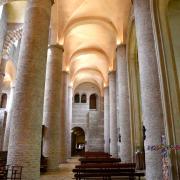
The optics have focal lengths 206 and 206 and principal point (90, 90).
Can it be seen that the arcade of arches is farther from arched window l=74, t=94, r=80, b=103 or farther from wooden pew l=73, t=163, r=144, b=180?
arched window l=74, t=94, r=80, b=103

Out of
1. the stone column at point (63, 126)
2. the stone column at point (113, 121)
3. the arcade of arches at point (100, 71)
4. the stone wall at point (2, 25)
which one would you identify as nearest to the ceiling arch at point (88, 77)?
the arcade of arches at point (100, 71)

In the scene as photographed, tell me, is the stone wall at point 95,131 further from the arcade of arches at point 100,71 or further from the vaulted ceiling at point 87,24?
the vaulted ceiling at point 87,24

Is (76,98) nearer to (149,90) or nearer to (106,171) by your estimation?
(149,90)

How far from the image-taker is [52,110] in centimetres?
1158

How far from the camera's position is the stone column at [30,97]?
6207mm

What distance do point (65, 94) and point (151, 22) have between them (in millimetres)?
10666

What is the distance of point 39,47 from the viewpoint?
24.5 feet

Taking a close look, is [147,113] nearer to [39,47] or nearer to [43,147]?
[39,47]

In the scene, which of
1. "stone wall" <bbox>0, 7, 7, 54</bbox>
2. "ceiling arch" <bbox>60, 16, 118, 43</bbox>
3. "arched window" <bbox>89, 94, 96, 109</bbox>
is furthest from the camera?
"arched window" <bbox>89, 94, 96, 109</bbox>

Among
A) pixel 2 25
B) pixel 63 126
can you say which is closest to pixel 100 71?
pixel 63 126

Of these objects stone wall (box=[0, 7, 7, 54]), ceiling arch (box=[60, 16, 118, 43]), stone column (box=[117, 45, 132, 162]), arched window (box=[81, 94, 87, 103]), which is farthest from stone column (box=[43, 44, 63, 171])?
arched window (box=[81, 94, 87, 103])

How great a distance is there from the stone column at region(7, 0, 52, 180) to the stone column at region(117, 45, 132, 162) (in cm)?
662

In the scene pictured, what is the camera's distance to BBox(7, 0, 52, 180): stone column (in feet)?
20.4

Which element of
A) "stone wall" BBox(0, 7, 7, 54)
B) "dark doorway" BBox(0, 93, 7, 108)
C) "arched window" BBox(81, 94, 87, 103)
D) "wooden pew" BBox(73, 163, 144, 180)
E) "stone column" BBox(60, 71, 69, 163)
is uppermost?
"stone wall" BBox(0, 7, 7, 54)
